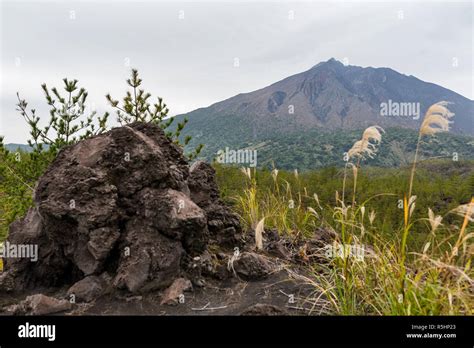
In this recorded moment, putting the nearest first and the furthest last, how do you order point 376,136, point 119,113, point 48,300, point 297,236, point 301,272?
point 376,136 < point 48,300 < point 301,272 < point 297,236 < point 119,113

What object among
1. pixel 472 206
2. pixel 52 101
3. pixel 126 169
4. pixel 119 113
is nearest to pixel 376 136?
pixel 472 206

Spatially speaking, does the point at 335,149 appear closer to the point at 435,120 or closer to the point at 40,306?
the point at 435,120

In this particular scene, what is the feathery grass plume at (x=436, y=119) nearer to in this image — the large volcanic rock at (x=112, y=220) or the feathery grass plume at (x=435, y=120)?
the feathery grass plume at (x=435, y=120)

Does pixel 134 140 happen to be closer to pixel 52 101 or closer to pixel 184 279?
pixel 184 279

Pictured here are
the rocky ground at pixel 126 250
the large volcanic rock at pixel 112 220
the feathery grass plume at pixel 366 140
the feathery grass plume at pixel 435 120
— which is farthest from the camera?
the large volcanic rock at pixel 112 220

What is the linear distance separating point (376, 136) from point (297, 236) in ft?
11.8

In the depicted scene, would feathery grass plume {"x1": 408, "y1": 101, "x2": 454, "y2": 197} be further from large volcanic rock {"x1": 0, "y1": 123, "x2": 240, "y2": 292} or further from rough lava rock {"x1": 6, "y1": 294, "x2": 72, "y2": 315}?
rough lava rock {"x1": 6, "y1": 294, "x2": 72, "y2": 315}

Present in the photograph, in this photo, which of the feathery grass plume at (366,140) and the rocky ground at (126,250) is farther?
the rocky ground at (126,250)

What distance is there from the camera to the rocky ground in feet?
14.9

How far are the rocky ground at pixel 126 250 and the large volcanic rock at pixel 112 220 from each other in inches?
0.5

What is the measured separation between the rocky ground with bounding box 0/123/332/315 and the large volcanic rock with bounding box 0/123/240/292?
0.04ft

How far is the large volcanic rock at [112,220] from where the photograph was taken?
4.78 metres

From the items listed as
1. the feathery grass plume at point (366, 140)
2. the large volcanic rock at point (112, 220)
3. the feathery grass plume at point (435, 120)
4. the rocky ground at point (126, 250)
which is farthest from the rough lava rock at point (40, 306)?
the feathery grass plume at point (435, 120)

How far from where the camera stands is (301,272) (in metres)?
5.66
